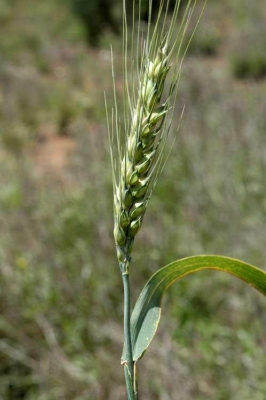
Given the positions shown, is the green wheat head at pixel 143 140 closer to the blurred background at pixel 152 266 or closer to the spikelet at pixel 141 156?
the spikelet at pixel 141 156

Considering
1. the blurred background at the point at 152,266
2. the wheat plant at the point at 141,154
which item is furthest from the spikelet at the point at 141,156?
the blurred background at the point at 152,266

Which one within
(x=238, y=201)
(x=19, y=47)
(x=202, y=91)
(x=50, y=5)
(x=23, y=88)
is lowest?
(x=238, y=201)

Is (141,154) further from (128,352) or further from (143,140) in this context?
(128,352)

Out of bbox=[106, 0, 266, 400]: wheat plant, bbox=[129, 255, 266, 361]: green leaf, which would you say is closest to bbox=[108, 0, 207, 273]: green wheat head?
bbox=[106, 0, 266, 400]: wheat plant

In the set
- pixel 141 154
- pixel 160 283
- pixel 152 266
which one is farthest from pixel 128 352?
pixel 152 266

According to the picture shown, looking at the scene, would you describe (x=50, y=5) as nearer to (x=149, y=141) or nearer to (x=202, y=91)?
(x=202, y=91)

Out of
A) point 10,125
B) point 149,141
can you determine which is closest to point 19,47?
point 10,125
